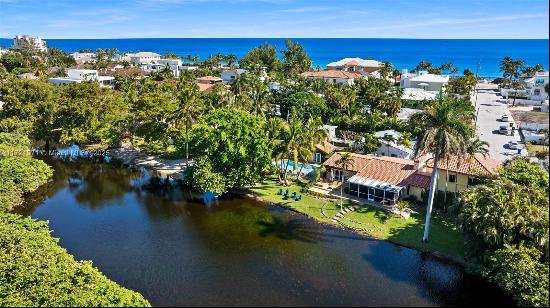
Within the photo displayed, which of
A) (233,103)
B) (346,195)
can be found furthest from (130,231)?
(233,103)

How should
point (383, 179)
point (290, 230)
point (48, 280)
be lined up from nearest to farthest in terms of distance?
point (48, 280)
point (290, 230)
point (383, 179)

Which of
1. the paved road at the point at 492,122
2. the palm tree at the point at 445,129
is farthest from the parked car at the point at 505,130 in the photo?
the palm tree at the point at 445,129

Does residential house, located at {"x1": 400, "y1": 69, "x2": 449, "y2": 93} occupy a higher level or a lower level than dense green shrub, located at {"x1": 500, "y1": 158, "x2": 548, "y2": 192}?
higher

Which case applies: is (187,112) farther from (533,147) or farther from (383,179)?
(533,147)

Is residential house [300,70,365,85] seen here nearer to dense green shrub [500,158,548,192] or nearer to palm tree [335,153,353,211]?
palm tree [335,153,353,211]

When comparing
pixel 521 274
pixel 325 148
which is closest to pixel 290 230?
pixel 521 274

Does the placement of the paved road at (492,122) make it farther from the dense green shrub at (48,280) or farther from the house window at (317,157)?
the dense green shrub at (48,280)

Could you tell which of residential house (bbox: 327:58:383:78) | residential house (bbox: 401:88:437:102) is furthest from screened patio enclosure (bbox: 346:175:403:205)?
residential house (bbox: 327:58:383:78)

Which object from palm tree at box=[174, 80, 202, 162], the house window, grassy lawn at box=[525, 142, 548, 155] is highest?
palm tree at box=[174, 80, 202, 162]
